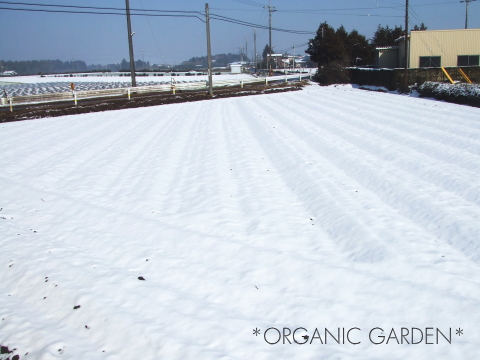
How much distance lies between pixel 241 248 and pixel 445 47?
1623 inches

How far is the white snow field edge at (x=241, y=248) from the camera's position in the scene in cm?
491

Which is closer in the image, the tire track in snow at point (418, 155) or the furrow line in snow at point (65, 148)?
the tire track in snow at point (418, 155)

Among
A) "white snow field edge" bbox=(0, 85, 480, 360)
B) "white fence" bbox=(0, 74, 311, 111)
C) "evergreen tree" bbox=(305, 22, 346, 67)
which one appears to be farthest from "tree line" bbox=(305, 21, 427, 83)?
"white snow field edge" bbox=(0, 85, 480, 360)

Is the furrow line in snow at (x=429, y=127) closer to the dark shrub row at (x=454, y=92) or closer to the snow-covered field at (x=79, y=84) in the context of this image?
the dark shrub row at (x=454, y=92)

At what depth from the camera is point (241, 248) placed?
6969 mm

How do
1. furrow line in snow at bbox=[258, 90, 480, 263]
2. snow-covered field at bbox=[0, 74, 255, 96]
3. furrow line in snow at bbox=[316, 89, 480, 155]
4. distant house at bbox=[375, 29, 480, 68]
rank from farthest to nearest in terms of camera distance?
1. snow-covered field at bbox=[0, 74, 255, 96]
2. distant house at bbox=[375, 29, 480, 68]
3. furrow line in snow at bbox=[316, 89, 480, 155]
4. furrow line in snow at bbox=[258, 90, 480, 263]

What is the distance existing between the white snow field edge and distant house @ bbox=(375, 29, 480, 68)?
30.2 meters

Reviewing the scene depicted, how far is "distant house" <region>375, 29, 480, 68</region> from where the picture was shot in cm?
4034

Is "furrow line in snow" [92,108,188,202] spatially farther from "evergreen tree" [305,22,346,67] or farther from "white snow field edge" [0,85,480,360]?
"evergreen tree" [305,22,346,67]

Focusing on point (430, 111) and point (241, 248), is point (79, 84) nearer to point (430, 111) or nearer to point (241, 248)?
point (430, 111)

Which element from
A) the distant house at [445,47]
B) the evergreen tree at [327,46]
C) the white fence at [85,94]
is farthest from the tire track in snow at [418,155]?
the evergreen tree at [327,46]

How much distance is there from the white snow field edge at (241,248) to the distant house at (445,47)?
30.2 m

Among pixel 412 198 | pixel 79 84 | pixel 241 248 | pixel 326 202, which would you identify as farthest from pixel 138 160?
pixel 79 84

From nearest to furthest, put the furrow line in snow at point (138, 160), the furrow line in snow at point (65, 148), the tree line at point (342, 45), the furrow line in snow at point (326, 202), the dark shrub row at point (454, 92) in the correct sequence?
the furrow line in snow at point (326, 202)
the furrow line in snow at point (138, 160)
the furrow line in snow at point (65, 148)
the dark shrub row at point (454, 92)
the tree line at point (342, 45)
